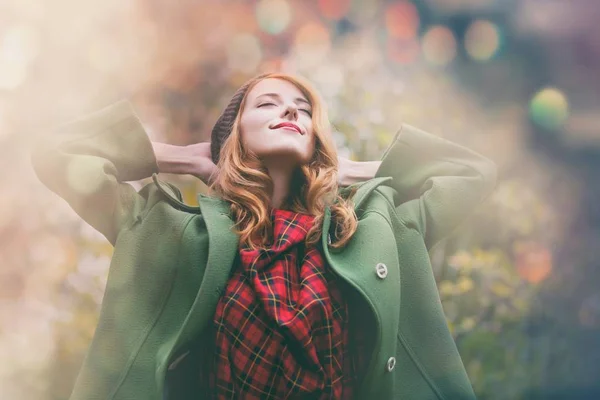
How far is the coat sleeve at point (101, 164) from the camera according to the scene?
4.34 feet

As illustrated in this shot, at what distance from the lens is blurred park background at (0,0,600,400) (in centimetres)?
156

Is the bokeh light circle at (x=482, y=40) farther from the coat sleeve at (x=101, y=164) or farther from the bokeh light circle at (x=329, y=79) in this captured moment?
the coat sleeve at (x=101, y=164)

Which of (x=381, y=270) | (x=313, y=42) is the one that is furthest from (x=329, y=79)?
(x=381, y=270)

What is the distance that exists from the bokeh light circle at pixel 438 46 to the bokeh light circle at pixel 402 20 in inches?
1.5

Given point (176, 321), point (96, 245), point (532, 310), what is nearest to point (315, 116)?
point (176, 321)

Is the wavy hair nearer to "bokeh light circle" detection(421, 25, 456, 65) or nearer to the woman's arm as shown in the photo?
the woman's arm

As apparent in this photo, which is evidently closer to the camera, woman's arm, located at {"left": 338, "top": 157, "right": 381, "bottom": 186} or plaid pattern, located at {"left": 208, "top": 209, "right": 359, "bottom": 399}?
plaid pattern, located at {"left": 208, "top": 209, "right": 359, "bottom": 399}

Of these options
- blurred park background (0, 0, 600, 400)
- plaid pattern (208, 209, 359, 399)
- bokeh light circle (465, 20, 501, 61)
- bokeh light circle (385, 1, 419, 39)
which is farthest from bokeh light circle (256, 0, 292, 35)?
plaid pattern (208, 209, 359, 399)

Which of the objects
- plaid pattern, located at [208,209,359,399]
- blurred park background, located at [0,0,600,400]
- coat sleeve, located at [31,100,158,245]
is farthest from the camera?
blurred park background, located at [0,0,600,400]

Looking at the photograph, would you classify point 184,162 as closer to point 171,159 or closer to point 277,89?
point 171,159

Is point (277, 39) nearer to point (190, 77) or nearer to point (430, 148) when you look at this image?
point (190, 77)

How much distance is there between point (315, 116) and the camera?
1.42m

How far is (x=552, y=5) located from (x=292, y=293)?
1094 millimetres

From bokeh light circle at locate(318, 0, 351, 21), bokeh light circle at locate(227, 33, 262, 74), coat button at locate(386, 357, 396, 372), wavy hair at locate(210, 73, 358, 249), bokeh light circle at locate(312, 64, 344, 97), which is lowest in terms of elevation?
coat button at locate(386, 357, 396, 372)
